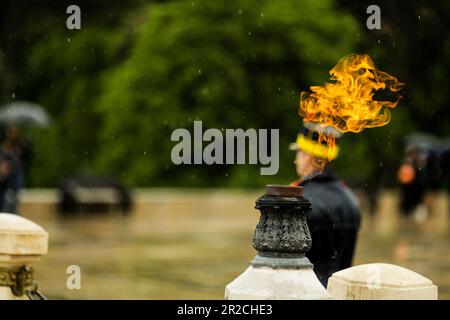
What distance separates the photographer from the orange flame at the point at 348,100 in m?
6.02

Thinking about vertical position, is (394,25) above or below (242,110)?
above

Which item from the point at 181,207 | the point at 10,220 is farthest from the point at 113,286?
the point at 181,207

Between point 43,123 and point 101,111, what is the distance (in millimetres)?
2334

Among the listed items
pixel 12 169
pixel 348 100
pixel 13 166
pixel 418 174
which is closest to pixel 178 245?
pixel 12 169

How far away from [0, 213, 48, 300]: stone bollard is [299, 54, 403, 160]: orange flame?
72.1 inches

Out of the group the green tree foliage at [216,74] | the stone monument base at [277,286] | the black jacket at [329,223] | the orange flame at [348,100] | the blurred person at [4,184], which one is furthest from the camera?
the green tree foliage at [216,74]

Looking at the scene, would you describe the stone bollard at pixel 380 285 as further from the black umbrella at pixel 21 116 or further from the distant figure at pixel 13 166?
the black umbrella at pixel 21 116

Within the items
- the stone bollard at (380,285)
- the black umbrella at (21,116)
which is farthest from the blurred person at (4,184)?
the stone bollard at (380,285)

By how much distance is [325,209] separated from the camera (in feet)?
21.8

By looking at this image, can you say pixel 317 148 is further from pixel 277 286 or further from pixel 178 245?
pixel 178 245

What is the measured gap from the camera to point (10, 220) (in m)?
6.78

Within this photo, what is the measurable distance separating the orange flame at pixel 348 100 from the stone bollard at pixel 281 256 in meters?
0.80

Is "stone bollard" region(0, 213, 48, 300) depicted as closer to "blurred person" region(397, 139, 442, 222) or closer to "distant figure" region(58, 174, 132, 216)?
"distant figure" region(58, 174, 132, 216)

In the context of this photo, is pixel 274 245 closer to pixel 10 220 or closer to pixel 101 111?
pixel 10 220
